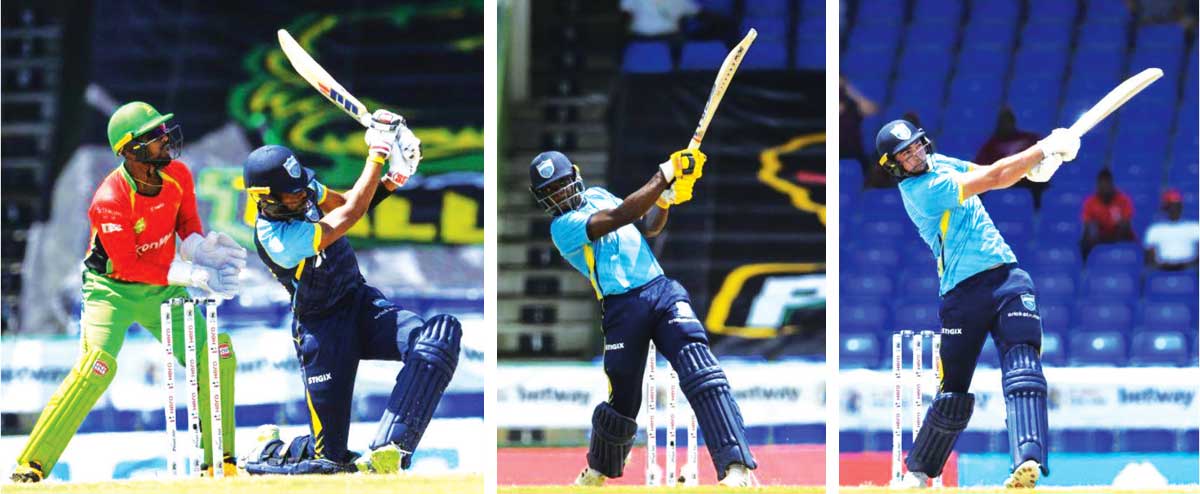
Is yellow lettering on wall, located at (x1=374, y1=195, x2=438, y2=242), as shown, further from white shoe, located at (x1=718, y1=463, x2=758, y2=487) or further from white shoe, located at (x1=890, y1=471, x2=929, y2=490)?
white shoe, located at (x1=718, y1=463, x2=758, y2=487)

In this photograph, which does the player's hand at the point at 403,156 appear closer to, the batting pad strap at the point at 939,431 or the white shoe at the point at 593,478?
the white shoe at the point at 593,478

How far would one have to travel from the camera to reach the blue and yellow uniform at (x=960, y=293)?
605 cm

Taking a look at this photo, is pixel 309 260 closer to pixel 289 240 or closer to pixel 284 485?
pixel 289 240

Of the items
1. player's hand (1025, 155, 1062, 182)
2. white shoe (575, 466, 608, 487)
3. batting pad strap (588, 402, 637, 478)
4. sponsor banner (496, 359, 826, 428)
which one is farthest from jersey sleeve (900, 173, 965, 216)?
sponsor banner (496, 359, 826, 428)

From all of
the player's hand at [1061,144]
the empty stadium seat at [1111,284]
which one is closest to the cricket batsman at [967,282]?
the player's hand at [1061,144]

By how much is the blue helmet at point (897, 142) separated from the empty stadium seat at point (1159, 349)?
3.36 m

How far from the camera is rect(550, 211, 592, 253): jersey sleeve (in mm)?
6051

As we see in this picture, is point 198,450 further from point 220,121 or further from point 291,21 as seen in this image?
point 291,21

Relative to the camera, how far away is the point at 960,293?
20.3 feet

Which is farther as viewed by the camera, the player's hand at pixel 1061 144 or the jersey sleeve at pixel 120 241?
the jersey sleeve at pixel 120 241

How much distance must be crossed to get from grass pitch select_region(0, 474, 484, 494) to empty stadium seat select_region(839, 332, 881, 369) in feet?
10.4

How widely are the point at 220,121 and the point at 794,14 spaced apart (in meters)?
3.28

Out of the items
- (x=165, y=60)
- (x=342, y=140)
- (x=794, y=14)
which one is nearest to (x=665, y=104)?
(x=794, y=14)

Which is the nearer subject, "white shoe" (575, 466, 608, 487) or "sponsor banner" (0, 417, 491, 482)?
"white shoe" (575, 466, 608, 487)
